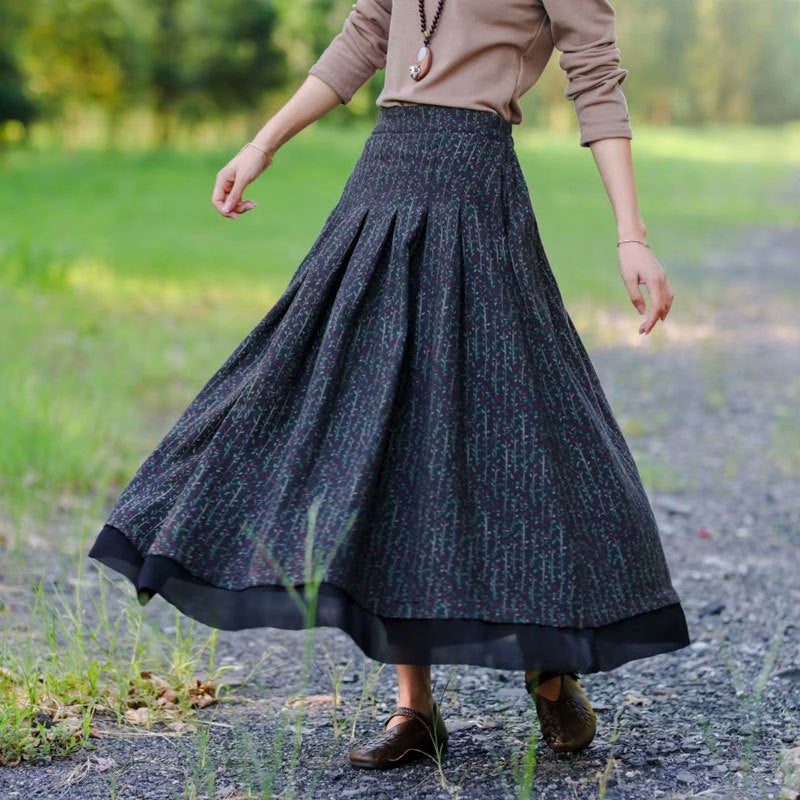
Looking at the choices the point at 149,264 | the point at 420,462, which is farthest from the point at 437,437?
the point at 149,264

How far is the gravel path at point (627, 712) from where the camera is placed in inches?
96.9

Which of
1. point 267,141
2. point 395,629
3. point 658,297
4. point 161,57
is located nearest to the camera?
point 395,629

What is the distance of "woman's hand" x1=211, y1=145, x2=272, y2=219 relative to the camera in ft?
8.57

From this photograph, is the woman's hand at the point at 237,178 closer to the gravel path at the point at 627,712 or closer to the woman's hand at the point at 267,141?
the woman's hand at the point at 267,141

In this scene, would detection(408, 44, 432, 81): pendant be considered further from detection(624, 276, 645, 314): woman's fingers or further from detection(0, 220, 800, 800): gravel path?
detection(0, 220, 800, 800): gravel path

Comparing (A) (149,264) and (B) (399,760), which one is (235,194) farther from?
(A) (149,264)

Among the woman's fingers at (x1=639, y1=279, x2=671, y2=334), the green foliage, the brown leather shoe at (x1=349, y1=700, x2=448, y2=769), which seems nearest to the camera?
the woman's fingers at (x1=639, y1=279, x2=671, y2=334)

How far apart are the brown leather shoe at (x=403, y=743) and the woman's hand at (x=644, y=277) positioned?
86 centimetres

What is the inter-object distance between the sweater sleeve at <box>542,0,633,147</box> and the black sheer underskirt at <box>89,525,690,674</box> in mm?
904

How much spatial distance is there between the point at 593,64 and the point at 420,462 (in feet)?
2.63

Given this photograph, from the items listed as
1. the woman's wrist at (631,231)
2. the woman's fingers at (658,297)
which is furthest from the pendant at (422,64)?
the woman's fingers at (658,297)

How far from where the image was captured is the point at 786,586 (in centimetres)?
395

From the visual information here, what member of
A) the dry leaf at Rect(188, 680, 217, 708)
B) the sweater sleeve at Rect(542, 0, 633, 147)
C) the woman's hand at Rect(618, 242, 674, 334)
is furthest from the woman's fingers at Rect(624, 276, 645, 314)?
the dry leaf at Rect(188, 680, 217, 708)

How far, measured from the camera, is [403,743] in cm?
253
